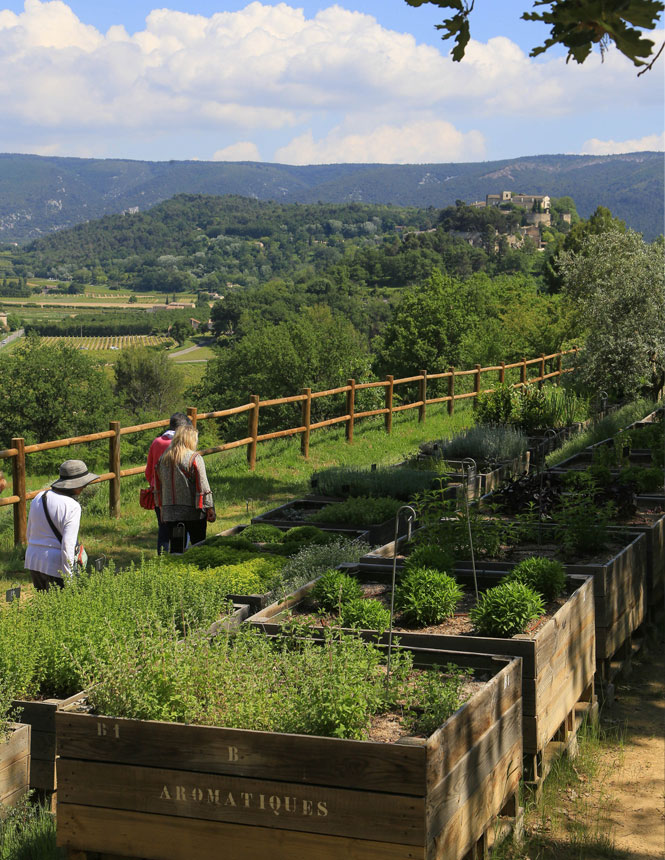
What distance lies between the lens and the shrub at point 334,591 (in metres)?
5.29

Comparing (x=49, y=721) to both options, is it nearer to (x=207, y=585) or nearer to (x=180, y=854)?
(x=180, y=854)

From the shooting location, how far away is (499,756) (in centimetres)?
381

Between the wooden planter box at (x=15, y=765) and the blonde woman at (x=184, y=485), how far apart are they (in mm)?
3379

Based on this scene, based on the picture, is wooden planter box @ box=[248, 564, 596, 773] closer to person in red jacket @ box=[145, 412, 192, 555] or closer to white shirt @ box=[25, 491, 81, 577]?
white shirt @ box=[25, 491, 81, 577]

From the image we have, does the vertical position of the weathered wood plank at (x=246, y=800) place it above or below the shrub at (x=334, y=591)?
below

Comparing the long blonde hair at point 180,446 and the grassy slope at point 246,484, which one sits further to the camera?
the grassy slope at point 246,484

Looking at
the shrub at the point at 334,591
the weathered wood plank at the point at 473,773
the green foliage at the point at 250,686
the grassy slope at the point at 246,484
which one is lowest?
the grassy slope at the point at 246,484

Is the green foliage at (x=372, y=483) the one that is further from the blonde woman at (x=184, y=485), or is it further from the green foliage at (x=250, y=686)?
the green foliage at (x=250, y=686)

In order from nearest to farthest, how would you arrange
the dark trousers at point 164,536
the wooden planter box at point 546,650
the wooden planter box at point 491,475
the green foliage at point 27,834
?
the green foliage at point 27,834 → the wooden planter box at point 546,650 → the dark trousers at point 164,536 → the wooden planter box at point 491,475

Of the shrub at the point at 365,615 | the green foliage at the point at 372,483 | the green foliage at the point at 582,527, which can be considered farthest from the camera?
the green foliage at the point at 372,483

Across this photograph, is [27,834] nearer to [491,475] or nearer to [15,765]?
[15,765]

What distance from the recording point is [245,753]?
10.8 feet

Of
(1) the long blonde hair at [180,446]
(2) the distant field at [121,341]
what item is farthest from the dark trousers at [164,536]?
(2) the distant field at [121,341]

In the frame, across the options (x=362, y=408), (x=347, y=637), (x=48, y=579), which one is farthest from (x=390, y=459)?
(x=362, y=408)
